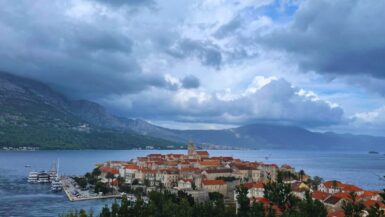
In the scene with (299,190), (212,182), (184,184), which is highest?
(212,182)

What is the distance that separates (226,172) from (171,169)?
49.7 feet

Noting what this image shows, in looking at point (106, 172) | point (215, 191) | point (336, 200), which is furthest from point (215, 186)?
point (106, 172)

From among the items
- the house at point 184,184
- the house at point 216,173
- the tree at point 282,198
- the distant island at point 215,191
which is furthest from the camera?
the house at point 216,173

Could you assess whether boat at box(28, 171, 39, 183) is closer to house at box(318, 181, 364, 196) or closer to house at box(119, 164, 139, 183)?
house at box(119, 164, 139, 183)

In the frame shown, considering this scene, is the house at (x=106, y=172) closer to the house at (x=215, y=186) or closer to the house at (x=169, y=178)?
the house at (x=169, y=178)

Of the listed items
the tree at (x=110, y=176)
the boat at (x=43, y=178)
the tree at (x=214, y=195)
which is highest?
the tree at (x=110, y=176)

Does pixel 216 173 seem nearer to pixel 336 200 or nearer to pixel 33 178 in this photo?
pixel 336 200

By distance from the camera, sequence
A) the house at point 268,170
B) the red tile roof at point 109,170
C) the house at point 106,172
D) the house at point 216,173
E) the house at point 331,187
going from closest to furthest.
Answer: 1. the house at point 331,187
2. the house at point 216,173
3. the house at point 268,170
4. the house at point 106,172
5. the red tile roof at point 109,170

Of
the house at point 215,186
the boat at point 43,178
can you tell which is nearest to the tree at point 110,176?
the boat at point 43,178

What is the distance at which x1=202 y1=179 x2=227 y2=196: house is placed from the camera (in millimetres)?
100438

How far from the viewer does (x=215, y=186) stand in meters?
102

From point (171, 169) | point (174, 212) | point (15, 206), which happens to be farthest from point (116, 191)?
point (174, 212)

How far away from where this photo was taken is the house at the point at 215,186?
100 meters

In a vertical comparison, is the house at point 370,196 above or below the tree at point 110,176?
below
